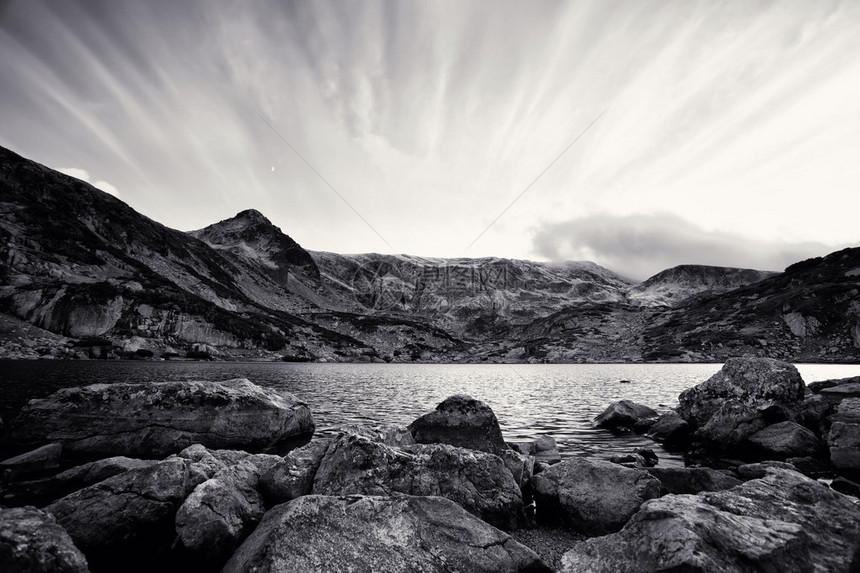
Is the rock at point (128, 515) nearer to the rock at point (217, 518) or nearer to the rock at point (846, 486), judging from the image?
the rock at point (217, 518)

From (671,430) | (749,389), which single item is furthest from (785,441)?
(671,430)

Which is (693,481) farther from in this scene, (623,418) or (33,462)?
(33,462)

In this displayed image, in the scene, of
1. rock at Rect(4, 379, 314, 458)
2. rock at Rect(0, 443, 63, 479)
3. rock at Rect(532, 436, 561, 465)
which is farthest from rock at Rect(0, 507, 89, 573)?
rock at Rect(532, 436, 561, 465)

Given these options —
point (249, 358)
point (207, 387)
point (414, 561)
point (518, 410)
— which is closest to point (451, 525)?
point (414, 561)

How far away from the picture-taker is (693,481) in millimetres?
13016

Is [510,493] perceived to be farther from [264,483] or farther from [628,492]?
[264,483]

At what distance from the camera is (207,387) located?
23.5 m

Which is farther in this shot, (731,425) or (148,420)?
(731,425)

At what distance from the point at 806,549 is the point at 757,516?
856 millimetres

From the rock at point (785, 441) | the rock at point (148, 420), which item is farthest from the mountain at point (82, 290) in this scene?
the rock at point (785, 441)

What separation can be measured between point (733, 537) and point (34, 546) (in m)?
11.1

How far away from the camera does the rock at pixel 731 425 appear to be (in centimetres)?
2305

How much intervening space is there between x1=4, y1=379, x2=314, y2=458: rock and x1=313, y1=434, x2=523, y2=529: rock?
14.0m

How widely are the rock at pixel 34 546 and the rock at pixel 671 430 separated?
30115 millimetres
